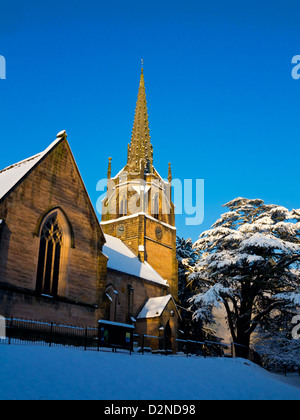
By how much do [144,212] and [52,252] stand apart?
76.4 feet

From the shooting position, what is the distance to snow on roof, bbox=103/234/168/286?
37500 mm

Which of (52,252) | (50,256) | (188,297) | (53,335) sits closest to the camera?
(53,335)

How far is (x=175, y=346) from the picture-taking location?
118ft

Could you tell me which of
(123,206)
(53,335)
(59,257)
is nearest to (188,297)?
(123,206)

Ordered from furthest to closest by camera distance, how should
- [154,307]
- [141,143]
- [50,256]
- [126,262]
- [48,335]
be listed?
[141,143], [126,262], [154,307], [50,256], [48,335]

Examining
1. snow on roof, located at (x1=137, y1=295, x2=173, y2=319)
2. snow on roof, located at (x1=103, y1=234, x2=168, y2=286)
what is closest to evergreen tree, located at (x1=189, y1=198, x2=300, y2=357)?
snow on roof, located at (x1=137, y1=295, x2=173, y2=319)

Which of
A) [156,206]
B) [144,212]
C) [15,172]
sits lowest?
[15,172]

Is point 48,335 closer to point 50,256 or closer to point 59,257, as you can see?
point 50,256

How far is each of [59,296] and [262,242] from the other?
12.6m

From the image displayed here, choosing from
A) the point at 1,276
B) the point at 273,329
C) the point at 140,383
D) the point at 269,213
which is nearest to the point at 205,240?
the point at 269,213

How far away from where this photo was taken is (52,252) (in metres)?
23.9

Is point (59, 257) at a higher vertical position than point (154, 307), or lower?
higher
